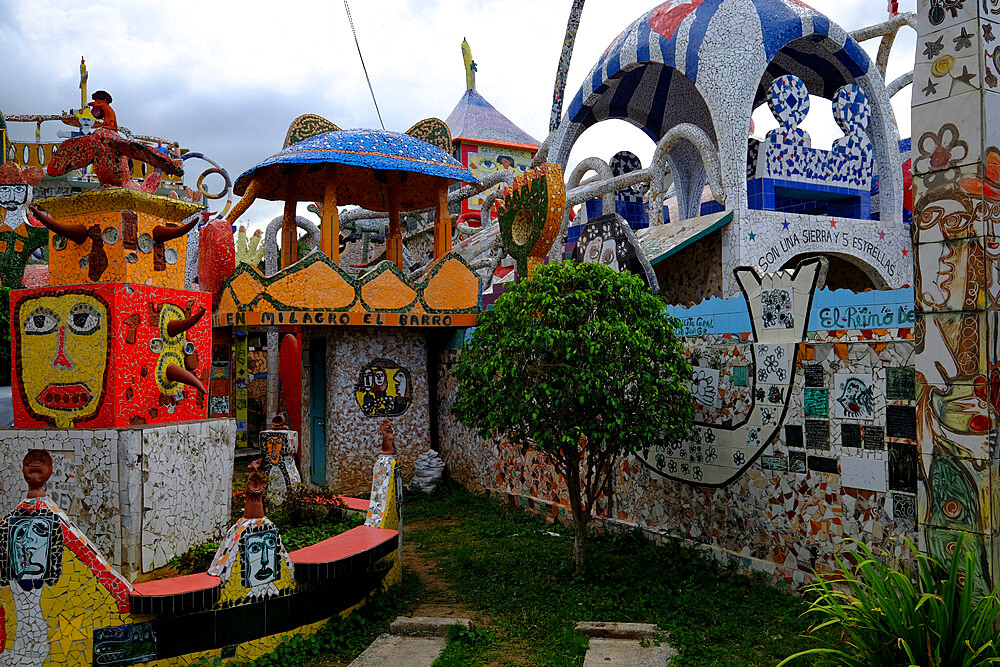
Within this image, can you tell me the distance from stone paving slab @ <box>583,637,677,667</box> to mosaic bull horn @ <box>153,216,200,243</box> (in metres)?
4.71

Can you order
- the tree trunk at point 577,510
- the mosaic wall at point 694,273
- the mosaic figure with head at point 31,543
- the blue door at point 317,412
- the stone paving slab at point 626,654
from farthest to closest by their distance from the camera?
the mosaic wall at point 694,273 < the blue door at point 317,412 < the tree trunk at point 577,510 < the stone paving slab at point 626,654 < the mosaic figure with head at point 31,543

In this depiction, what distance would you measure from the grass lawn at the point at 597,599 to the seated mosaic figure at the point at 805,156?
7.22 m

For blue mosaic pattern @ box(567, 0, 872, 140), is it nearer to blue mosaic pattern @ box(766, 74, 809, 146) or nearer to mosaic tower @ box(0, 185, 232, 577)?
blue mosaic pattern @ box(766, 74, 809, 146)

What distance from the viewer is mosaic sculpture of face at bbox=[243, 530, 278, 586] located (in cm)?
532

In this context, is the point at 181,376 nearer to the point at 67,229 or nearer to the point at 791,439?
the point at 67,229

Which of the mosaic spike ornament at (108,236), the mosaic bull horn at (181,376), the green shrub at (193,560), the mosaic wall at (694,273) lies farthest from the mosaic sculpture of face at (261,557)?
the mosaic wall at (694,273)

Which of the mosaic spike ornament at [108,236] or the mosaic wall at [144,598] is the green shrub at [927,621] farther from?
the mosaic spike ornament at [108,236]

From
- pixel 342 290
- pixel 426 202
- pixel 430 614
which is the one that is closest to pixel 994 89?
pixel 430 614

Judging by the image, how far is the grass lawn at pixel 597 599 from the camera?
5543 millimetres

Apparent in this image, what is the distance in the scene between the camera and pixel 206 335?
7254mm

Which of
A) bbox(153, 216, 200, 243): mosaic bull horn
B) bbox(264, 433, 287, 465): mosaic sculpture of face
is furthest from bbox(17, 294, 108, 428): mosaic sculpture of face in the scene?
bbox(264, 433, 287, 465): mosaic sculpture of face

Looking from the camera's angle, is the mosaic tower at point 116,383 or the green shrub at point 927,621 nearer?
the green shrub at point 927,621

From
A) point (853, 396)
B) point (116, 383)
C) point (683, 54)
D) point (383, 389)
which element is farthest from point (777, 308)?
point (683, 54)

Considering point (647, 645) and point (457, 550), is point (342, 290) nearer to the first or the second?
point (457, 550)
